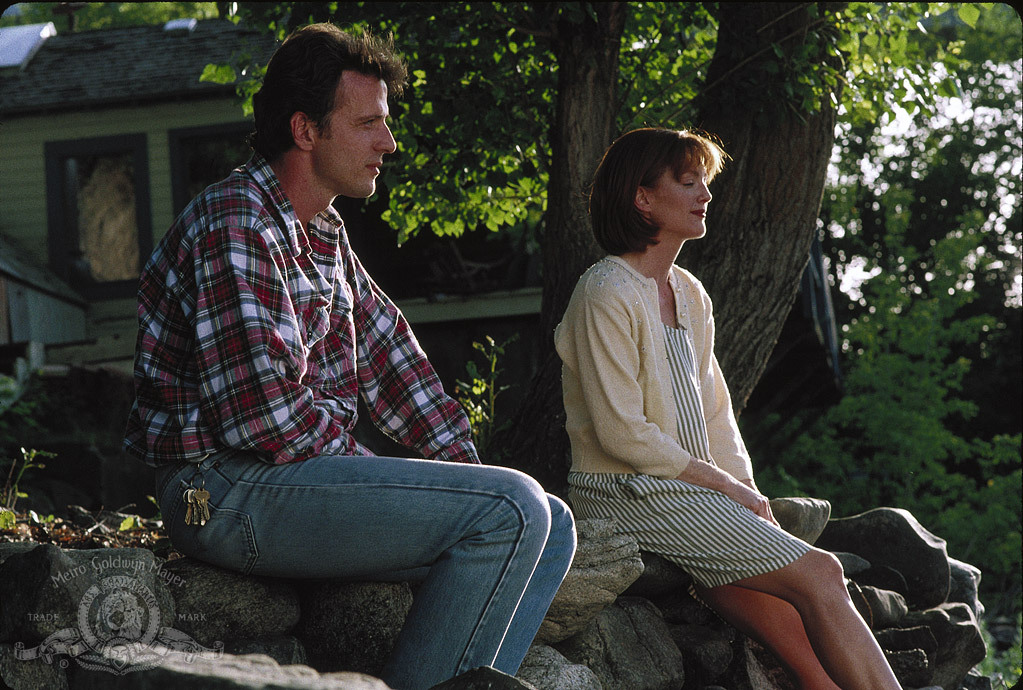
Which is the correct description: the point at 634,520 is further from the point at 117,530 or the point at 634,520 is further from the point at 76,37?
the point at 76,37

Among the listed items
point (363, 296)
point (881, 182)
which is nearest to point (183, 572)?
point (363, 296)

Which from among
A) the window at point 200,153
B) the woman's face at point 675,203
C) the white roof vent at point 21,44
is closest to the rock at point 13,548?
the woman's face at point 675,203

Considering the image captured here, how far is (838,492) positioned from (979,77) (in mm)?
13801

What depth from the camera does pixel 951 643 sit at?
183 inches

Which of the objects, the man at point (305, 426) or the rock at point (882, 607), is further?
the rock at point (882, 607)

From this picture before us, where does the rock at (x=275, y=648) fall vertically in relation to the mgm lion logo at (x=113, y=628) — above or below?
below

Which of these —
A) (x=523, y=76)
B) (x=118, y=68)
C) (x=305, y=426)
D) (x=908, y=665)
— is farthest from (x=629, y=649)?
(x=118, y=68)

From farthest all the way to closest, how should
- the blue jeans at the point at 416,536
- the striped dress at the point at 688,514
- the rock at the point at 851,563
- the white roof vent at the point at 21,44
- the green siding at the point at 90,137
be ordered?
1. the white roof vent at the point at 21,44
2. the green siding at the point at 90,137
3. the rock at the point at 851,563
4. the striped dress at the point at 688,514
5. the blue jeans at the point at 416,536

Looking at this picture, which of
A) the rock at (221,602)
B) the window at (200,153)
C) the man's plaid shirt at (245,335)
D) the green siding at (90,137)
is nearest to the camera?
the man's plaid shirt at (245,335)

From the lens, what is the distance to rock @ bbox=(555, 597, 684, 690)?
346 cm

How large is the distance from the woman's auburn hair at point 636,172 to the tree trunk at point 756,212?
1.63 metres

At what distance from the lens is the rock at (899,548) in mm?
4789

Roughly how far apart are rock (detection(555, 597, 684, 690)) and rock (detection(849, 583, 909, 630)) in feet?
2.92

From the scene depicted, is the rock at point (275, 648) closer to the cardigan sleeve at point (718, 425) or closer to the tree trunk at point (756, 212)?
the cardigan sleeve at point (718, 425)
